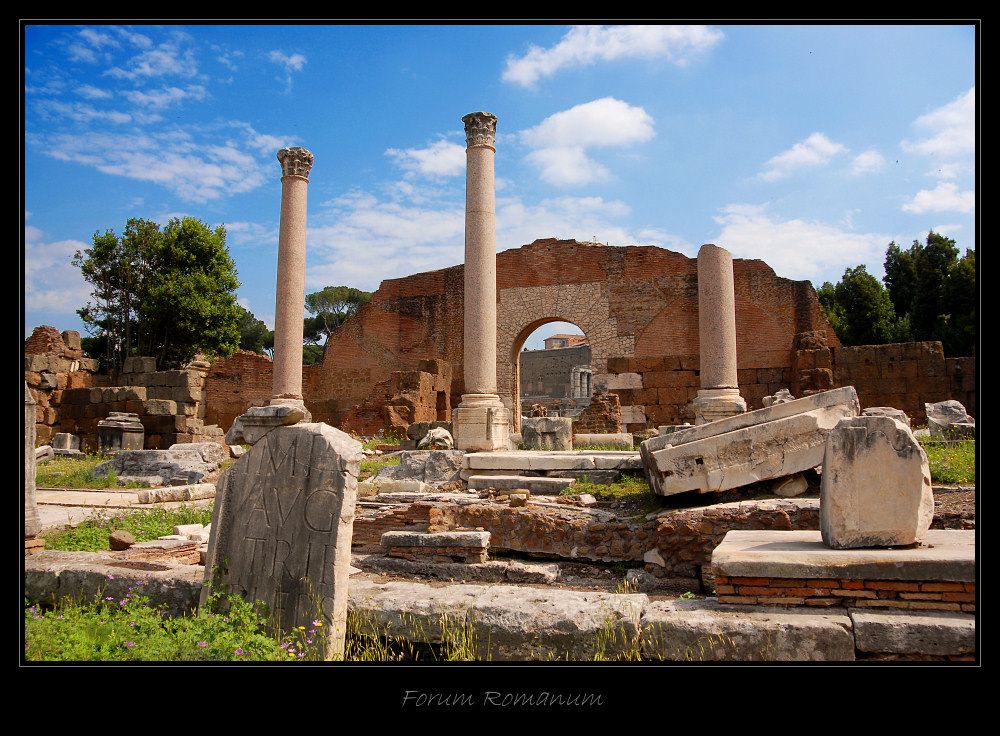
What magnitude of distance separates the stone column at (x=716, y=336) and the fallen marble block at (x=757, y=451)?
5239 millimetres

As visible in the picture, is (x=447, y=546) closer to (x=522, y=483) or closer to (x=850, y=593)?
(x=522, y=483)

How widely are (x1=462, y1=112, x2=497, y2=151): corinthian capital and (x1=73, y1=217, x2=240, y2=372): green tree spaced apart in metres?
16.6

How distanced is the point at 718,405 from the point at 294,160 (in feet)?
30.8

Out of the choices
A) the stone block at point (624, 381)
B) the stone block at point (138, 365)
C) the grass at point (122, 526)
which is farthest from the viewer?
→ the stone block at point (138, 365)

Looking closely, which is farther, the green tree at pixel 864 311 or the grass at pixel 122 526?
the green tree at pixel 864 311

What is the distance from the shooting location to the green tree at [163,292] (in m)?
24.2

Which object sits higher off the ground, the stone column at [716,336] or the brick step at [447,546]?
the stone column at [716,336]

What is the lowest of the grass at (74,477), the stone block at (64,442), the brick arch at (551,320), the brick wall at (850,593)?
the grass at (74,477)

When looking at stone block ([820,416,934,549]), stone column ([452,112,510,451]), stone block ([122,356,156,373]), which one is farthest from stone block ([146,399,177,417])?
stone block ([820,416,934,549])

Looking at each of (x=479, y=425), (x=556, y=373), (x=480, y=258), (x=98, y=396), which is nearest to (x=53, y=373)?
(x=98, y=396)

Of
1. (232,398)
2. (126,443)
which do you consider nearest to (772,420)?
(126,443)

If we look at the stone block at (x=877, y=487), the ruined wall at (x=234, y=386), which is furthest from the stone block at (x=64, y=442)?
the stone block at (x=877, y=487)

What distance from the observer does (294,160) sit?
Answer: 13188mm

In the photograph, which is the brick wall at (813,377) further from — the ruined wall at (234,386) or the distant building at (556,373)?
the distant building at (556,373)
